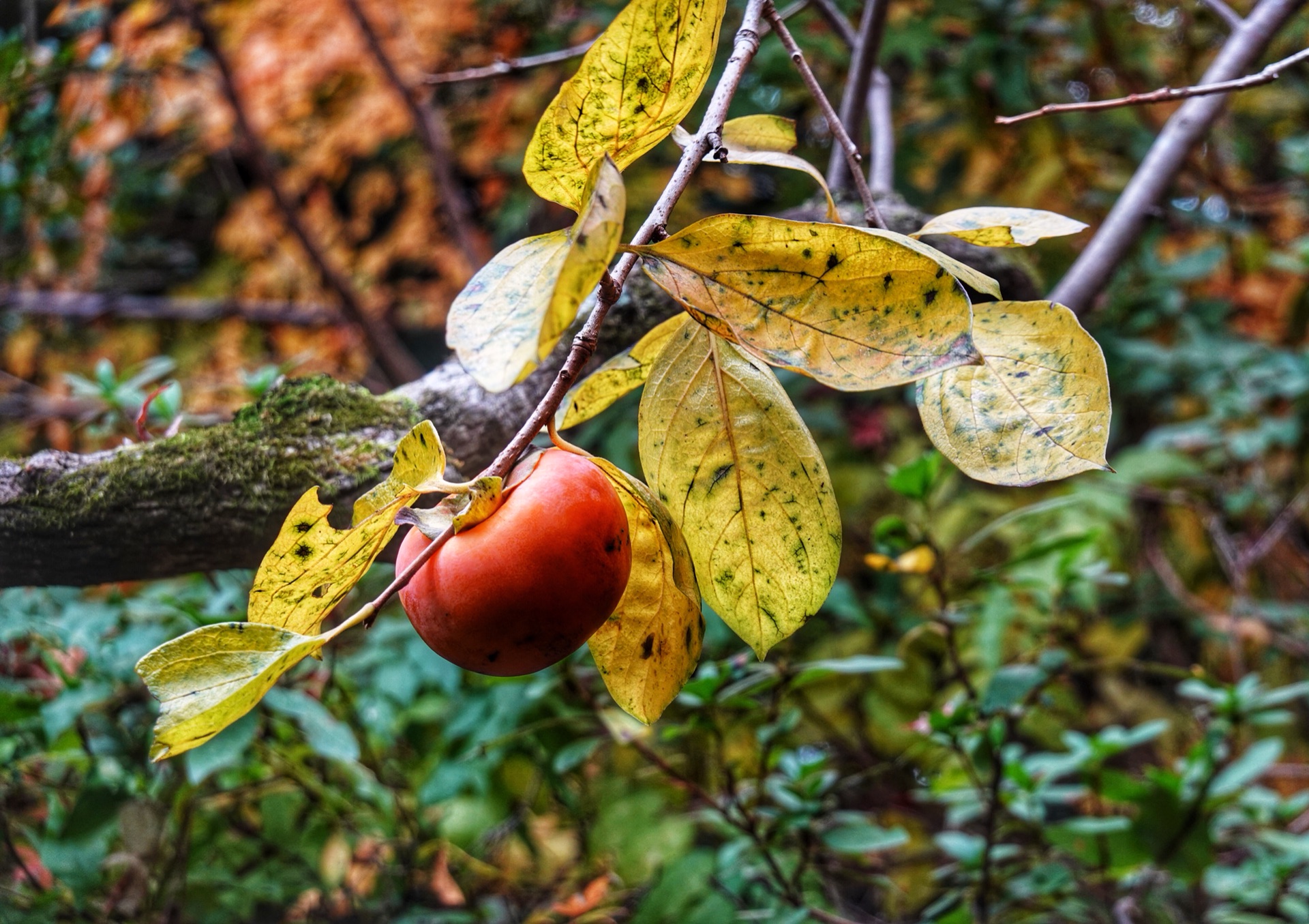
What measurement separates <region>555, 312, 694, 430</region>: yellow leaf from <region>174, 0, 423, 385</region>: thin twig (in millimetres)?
1339

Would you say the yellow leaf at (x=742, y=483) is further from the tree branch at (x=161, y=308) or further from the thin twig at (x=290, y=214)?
the tree branch at (x=161, y=308)

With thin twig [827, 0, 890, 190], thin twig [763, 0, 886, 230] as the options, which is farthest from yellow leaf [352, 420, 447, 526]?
thin twig [827, 0, 890, 190]

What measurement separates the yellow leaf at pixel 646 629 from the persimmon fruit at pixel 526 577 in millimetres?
56

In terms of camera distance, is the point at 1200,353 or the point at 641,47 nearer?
the point at 641,47

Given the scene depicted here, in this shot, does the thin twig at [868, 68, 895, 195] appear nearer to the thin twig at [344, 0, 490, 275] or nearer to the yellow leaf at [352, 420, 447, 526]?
the yellow leaf at [352, 420, 447, 526]

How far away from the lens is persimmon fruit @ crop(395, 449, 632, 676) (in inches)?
12.5

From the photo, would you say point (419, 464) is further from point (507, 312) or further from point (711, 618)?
point (711, 618)

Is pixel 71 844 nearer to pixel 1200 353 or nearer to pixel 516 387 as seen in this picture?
pixel 516 387

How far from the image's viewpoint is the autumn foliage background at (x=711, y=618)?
76 cm

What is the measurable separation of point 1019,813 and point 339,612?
2.29ft

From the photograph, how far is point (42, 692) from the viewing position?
83 centimetres

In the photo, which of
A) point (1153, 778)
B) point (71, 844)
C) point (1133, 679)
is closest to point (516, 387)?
point (71, 844)

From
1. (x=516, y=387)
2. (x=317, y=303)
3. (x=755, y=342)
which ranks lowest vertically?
(x=317, y=303)

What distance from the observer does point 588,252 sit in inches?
10.9
